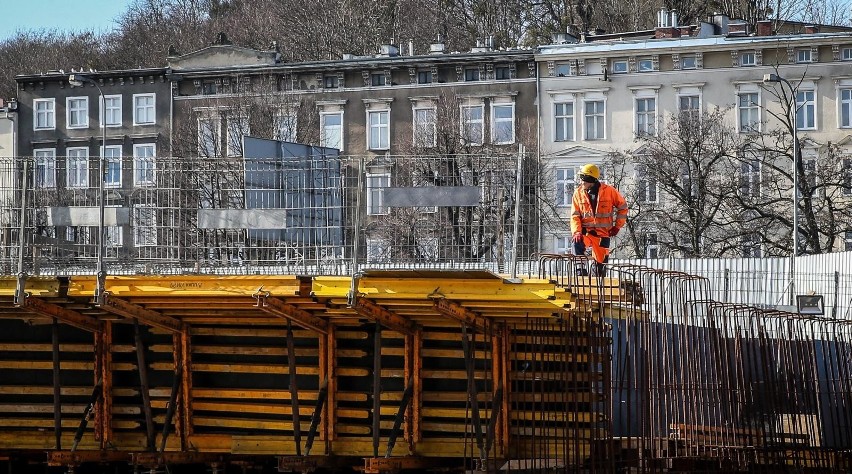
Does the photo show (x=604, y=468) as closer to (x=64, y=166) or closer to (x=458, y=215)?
(x=458, y=215)

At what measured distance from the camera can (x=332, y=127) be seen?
5244cm

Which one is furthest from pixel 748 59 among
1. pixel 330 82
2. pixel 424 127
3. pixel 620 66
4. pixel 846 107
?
pixel 330 82

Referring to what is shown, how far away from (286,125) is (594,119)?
36.7ft

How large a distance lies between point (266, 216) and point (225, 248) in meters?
0.82

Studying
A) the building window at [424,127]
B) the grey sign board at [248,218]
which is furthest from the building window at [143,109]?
the grey sign board at [248,218]

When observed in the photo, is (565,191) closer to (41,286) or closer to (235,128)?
(235,128)

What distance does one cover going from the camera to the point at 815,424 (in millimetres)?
17297

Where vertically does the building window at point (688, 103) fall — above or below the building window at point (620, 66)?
below

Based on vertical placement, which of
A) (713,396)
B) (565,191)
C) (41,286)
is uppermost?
(565,191)

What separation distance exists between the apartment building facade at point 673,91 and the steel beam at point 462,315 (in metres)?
32.5

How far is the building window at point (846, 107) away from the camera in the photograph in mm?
48281

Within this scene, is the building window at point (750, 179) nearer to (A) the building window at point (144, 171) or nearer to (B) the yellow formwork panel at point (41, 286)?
(A) the building window at point (144, 171)

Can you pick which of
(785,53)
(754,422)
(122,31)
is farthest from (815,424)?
(122,31)

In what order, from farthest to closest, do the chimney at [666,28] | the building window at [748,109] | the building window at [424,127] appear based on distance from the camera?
the chimney at [666,28], the building window at [748,109], the building window at [424,127]
